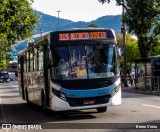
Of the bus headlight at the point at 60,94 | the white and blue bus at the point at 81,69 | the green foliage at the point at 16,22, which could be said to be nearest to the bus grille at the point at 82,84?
the white and blue bus at the point at 81,69

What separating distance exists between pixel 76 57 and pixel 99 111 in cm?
310

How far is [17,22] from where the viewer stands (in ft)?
116

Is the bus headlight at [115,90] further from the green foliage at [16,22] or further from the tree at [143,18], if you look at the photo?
the tree at [143,18]

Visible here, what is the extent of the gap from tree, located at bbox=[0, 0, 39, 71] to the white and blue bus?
10.7 m

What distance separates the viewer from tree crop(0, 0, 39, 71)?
29119mm

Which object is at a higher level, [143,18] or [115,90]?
[143,18]

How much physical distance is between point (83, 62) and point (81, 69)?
244mm

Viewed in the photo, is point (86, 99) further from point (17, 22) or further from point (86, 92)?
point (17, 22)

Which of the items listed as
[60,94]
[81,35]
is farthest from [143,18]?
[60,94]

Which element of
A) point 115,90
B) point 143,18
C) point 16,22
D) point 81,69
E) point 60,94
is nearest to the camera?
point 60,94

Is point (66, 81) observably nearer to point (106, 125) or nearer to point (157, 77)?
point (106, 125)

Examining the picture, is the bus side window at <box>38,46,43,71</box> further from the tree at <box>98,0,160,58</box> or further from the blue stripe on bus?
the tree at <box>98,0,160,58</box>

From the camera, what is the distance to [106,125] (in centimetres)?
1406

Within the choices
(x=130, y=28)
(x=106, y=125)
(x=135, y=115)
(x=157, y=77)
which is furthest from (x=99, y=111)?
(x=130, y=28)
